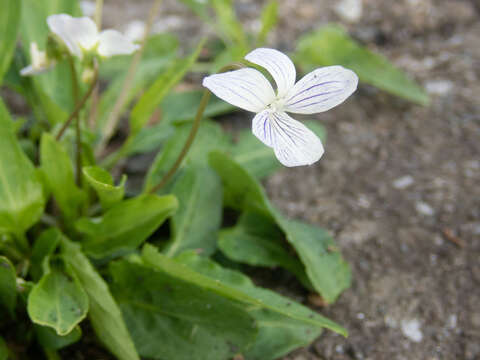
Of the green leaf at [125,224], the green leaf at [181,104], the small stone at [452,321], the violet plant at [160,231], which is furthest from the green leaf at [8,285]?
the small stone at [452,321]

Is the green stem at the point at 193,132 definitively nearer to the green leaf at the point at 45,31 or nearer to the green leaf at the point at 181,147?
the green leaf at the point at 181,147

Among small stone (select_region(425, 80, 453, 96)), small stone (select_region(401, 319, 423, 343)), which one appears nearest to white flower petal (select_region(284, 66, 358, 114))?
small stone (select_region(401, 319, 423, 343))

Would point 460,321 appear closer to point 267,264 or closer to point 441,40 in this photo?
point 267,264

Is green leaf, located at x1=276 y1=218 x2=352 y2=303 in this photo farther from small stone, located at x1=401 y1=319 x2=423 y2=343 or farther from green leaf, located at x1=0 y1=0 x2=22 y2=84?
green leaf, located at x1=0 y1=0 x2=22 y2=84

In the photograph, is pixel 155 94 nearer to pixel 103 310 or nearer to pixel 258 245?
pixel 258 245

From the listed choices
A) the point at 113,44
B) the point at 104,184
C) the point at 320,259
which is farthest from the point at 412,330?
the point at 113,44
